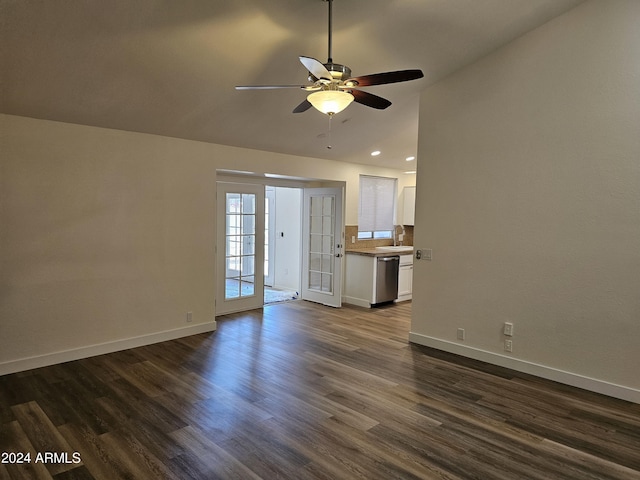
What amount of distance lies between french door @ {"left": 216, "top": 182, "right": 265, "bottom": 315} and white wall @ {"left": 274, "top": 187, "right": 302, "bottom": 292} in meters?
1.36

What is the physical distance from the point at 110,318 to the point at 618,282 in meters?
5.00

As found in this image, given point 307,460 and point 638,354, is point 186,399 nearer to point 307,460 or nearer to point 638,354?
point 307,460

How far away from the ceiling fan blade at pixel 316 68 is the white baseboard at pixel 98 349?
3614 mm

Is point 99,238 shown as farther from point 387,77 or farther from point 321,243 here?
point 321,243

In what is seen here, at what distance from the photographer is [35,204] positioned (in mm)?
3830

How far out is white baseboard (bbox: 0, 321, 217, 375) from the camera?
3.83m

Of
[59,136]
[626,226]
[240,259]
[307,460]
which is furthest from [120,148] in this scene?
[626,226]

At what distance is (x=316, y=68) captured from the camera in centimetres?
254

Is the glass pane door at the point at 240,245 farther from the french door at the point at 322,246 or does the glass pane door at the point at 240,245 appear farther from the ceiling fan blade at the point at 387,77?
the ceiling fan blade at the point at 387,77

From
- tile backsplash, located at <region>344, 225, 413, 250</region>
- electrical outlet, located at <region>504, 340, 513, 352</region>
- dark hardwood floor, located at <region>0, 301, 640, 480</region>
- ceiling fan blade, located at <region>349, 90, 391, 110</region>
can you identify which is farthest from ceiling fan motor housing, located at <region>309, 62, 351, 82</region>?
tile backsplash, located at <region>344, 225, 413, 250</region>

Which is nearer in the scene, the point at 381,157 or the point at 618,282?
the point at 618,282

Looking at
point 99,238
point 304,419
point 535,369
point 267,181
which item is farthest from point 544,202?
point 99,238

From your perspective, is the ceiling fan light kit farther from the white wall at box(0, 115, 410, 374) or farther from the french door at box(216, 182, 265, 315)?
the french door at box(216, 182, 265, 315)

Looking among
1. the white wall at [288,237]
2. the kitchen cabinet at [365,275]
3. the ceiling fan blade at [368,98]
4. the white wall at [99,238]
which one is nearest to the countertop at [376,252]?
the kitchen cabinet at [365,275]
